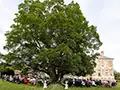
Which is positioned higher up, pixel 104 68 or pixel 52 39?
pixel 104 68

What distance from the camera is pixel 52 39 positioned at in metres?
42.2

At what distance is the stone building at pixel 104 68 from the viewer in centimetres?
10765

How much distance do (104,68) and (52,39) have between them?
229 feet

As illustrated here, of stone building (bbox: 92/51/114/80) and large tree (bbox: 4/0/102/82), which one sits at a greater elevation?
stone building (bbox: 92/51/114/80)

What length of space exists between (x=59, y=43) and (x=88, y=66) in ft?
20.5

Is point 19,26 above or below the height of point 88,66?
above

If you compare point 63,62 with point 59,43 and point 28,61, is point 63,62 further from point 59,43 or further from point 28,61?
point 28,61

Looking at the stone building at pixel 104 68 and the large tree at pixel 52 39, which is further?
the stone building at pixel 104 68

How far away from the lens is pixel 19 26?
147 ft

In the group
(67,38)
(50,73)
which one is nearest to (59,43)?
(67,38)

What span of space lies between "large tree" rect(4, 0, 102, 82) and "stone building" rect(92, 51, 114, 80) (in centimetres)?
6227

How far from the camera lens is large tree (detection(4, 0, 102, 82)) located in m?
41.0

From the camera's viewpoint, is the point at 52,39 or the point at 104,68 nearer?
the point at 52,39

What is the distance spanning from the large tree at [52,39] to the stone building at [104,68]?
204 ft
